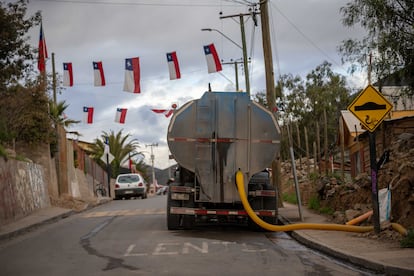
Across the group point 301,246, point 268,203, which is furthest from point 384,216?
point 268,203

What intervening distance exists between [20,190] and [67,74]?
6734 millimetres

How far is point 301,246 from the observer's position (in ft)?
41.9

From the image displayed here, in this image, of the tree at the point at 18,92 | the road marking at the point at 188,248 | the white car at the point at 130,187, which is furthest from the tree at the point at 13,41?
the white car at the point at 130,187

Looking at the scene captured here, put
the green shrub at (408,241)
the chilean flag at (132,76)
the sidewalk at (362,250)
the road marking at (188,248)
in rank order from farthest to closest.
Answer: the chilean flag at (132,76) → the road marking at (188,248) → the green shrub at (408,241) → the sidewalk at (362,250)

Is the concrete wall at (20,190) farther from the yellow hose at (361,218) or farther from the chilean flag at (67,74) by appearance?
the yellow hose at (361,218)

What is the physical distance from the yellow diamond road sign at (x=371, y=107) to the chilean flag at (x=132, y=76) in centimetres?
1424

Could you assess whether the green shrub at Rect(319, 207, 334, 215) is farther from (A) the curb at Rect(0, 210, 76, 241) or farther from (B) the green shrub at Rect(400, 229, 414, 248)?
(A) the curb at Rect(0, 210, 76, 241)

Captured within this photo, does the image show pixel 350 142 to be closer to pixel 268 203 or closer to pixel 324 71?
pixel 268 203

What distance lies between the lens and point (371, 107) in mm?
12430

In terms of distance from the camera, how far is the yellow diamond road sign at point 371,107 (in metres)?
12.4

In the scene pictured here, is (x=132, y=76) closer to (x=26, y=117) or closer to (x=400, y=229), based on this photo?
(x=26, y=117)

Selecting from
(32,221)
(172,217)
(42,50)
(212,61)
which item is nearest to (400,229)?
(172,217)

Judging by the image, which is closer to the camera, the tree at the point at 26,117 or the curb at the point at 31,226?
the curb at the point at 31,226

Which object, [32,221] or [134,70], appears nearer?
[32,221]
